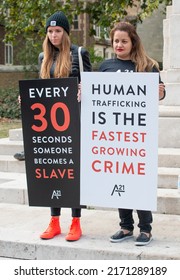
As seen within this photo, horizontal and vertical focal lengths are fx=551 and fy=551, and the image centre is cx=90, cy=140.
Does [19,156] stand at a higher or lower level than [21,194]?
higher

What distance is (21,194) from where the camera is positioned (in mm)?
6648

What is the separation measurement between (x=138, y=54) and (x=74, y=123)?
0.83 m

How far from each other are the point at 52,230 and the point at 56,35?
5.91ft

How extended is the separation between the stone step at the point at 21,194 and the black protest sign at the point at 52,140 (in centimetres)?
140

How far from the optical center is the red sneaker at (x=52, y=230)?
5074 millimetres

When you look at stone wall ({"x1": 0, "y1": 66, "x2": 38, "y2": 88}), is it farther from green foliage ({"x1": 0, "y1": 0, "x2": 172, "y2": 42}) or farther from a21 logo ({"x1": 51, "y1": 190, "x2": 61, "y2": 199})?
a21 logo ({"x1": 51, "y1": 190, "x2": 61, "y2": 199})

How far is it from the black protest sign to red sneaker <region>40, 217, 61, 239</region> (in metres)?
0.18

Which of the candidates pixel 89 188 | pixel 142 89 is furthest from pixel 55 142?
pixel 142 89

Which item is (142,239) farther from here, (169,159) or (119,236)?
(169,159)

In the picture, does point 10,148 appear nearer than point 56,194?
No

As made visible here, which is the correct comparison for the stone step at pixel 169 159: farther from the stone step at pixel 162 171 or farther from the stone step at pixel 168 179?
the stone step at pixel 168 179

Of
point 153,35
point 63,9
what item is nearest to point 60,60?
point 63,9
